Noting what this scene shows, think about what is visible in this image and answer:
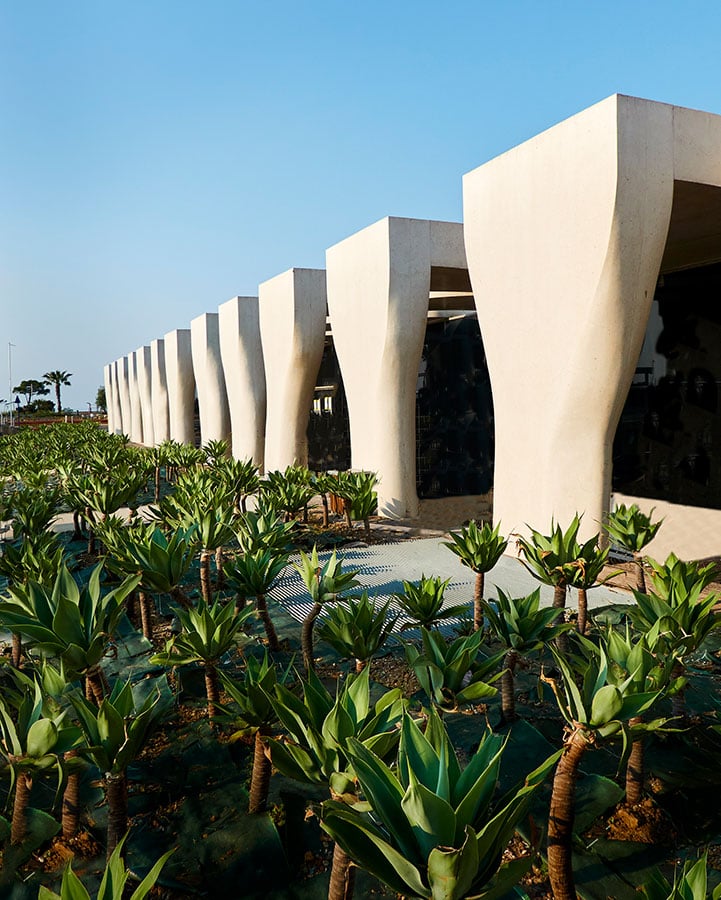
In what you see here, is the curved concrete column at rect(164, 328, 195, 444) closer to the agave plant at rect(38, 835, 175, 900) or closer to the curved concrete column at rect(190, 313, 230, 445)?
the curved concrete column at rect(190, 313, 230, 445)

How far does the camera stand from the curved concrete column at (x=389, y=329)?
36.3 ft

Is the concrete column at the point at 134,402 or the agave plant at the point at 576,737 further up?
the concrete column at the point at 134,402

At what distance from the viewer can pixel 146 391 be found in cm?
3409

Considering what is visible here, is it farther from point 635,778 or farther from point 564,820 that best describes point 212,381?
point 564,820

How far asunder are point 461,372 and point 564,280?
26.0 feet

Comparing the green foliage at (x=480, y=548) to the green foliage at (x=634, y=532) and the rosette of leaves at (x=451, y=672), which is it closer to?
the green foliage at (x=634, y=532)

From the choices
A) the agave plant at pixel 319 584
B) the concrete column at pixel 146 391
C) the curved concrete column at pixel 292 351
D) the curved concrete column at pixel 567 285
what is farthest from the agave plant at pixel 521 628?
the concrete column at pixel 146 391

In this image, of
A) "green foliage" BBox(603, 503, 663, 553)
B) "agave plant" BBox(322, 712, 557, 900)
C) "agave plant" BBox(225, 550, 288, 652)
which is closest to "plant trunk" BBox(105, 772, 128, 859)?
"agave plant" BBox(322, 712, 557, 900)

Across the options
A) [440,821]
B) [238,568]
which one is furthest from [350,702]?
[238,568]

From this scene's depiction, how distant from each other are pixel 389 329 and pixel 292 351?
3.97 metres

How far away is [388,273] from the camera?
10945 mm

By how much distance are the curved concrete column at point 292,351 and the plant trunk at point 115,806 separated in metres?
12.5

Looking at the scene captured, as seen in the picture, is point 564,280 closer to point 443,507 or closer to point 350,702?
point 350,702

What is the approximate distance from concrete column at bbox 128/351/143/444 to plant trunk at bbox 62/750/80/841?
3535cm
